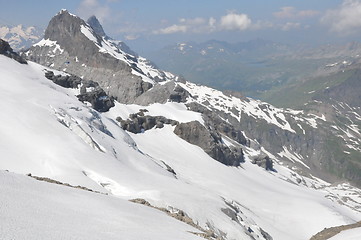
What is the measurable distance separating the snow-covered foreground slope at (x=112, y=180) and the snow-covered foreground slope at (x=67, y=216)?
10 centimetres

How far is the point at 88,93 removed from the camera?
112750 millimetres

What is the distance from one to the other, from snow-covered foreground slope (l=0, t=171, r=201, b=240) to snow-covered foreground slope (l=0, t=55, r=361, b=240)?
0.32 ft

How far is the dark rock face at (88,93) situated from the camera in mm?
110088

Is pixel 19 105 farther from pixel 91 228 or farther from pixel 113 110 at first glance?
pixel 113 110

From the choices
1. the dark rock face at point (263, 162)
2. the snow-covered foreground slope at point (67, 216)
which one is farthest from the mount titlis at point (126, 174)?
the dark rock face at point (263, 162)

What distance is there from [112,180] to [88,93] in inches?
2881

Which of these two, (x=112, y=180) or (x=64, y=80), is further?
(x=64, y=80)

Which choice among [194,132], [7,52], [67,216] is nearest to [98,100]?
[7,52]

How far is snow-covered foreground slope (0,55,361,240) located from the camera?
22250 millimetres

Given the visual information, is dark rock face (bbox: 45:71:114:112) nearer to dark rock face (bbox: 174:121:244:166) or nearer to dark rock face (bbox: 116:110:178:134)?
dark rock face (bbox: 116:110:178:134)

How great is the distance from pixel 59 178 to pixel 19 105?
83.2ft

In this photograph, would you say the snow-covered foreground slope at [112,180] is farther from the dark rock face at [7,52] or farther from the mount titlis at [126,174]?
the dark rock face at [7,52]

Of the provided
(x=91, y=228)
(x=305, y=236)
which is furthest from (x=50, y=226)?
(x=305, y=236)

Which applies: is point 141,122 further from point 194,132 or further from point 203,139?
point 203,139
